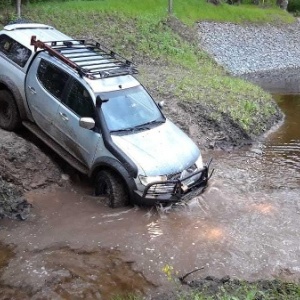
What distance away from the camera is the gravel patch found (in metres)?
26.8

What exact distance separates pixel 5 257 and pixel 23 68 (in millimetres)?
4183

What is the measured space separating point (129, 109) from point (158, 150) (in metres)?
1.11

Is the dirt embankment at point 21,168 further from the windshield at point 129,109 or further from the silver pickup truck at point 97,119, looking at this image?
the windshield at point 129,109

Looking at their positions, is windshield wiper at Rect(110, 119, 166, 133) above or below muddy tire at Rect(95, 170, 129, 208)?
above

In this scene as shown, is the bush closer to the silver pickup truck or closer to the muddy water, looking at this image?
the muddy water

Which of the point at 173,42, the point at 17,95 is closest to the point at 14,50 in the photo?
the point at 17,95

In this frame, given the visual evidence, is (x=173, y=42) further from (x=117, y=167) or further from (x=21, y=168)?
(x=117, y=167)

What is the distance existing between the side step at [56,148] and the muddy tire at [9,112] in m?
0.19

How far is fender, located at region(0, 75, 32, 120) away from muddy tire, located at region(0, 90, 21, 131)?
103mm

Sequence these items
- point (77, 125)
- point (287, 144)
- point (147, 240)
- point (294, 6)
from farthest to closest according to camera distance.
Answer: point (294, 6) < point (287, 144) < point (77, 125) < point (147, 240)

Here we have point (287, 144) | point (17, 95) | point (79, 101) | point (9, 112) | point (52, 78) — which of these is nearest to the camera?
point (79, 101)

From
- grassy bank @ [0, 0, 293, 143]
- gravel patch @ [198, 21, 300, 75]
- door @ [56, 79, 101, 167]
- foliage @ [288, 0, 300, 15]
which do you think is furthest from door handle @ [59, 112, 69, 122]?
foliage @ [288, 0, 300, 15]

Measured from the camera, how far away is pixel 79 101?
929 centimetres

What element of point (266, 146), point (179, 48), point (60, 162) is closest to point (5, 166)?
point (60, 162)
